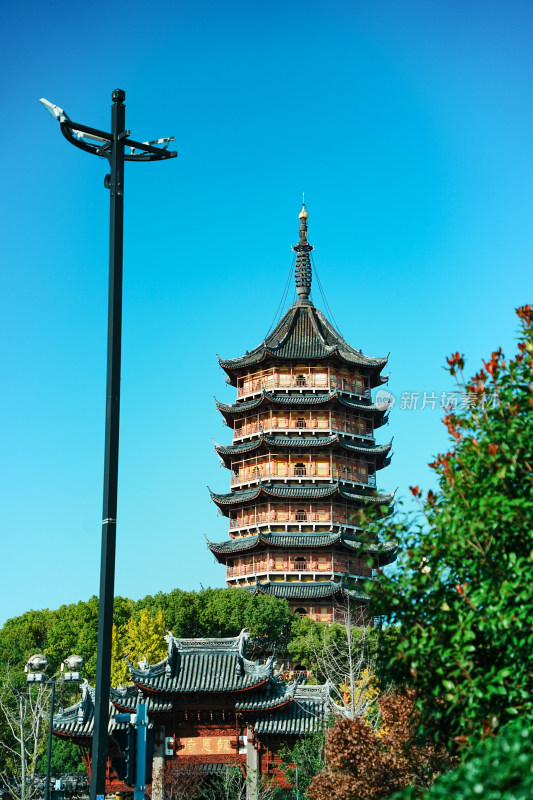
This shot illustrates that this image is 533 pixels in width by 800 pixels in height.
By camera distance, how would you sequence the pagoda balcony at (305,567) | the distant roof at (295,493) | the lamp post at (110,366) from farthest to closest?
the distant roof at (295,493)
the pagoda balcony at (305,567)
the lamp post at (110,366)

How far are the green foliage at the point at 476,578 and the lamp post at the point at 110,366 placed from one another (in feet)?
12.3

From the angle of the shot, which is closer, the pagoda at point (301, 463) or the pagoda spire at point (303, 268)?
the pagoda at point (301, 463)

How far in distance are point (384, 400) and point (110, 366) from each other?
58.1 m

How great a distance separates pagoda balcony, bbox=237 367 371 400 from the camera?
63.4 meters

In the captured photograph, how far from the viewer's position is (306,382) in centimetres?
6369

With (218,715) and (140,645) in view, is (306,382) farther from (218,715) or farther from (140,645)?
(218,715)

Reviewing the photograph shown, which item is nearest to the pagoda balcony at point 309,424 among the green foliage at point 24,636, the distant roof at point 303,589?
the distant roof at point 303,589

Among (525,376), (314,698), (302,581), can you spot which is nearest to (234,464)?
(302,581)

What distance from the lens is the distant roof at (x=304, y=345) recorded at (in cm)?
6347

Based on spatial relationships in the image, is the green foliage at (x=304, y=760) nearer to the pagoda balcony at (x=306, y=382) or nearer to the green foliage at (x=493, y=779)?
the green foliage at (x=493, y=779)

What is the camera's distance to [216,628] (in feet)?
173

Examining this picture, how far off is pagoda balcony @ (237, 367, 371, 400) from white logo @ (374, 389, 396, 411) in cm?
77

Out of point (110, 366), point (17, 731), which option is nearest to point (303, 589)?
point (17, 731)

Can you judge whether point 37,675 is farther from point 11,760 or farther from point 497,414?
point 11,760
